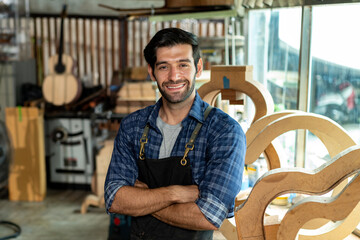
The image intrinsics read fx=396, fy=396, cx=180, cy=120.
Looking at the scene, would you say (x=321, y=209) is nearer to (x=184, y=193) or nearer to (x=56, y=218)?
(x=184, y=193)

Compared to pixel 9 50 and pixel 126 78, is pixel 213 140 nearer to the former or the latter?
pixel 9 50

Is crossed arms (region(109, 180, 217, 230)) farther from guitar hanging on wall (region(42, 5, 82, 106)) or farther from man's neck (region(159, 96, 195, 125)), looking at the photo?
guitar hanging on wall (region(42, 5, 82, 106))

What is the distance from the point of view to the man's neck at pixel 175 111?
6.09 ft

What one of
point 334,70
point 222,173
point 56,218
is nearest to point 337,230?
point 222,173

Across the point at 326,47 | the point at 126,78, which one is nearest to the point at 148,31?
the point at 126,78

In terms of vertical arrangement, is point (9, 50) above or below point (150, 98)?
above

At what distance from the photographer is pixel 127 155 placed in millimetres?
1911

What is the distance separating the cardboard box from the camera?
5648mm

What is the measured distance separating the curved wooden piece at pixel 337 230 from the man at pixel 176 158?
334 millimetres

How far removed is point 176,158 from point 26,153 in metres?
4.51

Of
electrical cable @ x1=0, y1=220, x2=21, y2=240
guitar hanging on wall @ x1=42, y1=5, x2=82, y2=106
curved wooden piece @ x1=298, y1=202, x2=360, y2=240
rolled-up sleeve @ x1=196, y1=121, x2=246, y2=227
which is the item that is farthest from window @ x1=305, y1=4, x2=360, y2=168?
guitar hanging on wall @ x1=42, y1=5, x2=82, y2=106

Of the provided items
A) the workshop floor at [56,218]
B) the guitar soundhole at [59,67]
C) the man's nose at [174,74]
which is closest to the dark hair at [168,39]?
the man's nose at [174,74]

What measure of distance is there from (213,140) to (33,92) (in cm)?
526

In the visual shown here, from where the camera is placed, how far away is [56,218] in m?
5.17
